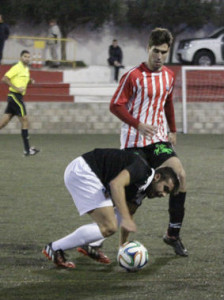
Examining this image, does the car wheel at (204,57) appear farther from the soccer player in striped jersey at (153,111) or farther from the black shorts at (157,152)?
the black shorts at (157,152)

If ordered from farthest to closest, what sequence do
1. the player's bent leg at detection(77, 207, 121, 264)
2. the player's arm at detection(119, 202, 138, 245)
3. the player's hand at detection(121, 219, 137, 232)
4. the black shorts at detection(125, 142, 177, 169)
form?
the black shorts at detection(125, 142, 177, 169) → the player's arm at detection(119, 202, 138, 245) → the player's bent leg at detection(77, 207, 121, 264) → the player's hand at detection(121, 219, 137, 232)

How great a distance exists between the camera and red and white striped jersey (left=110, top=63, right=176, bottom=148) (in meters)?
7.66

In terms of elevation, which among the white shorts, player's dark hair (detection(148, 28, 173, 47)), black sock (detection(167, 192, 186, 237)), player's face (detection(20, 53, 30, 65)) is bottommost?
black sock (detection(167, 192, 186, 237))

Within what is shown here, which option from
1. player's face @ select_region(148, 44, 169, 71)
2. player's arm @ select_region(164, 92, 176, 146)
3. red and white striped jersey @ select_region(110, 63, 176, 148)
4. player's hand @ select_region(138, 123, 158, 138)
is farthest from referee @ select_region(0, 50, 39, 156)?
player's hand @ select_region(138, 123, 158, 138)

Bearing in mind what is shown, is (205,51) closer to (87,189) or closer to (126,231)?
(126,231)

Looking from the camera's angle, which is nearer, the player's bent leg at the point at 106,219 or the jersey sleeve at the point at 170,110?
the player's bent leg at the point at 106,219

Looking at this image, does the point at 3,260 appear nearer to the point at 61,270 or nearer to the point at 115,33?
the point at 61,270

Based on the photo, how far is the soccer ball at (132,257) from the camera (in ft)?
21.5

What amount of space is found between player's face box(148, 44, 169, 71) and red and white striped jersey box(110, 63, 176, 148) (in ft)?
0.28

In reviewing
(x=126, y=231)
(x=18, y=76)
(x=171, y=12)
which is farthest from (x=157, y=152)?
(x=171, y=12)

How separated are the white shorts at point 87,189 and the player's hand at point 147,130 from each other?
993mm

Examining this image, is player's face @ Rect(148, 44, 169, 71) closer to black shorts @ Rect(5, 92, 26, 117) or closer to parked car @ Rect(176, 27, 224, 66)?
black shorts @ Rect(5, 92, 26, 117)

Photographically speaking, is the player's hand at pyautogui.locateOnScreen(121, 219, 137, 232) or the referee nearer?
the player's hand at pyautogui.locateOnScreen(121, 219, 137, 232)

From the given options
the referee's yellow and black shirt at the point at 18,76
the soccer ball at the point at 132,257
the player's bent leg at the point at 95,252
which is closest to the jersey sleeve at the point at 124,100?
the player's bent leg at the point at 95,252
